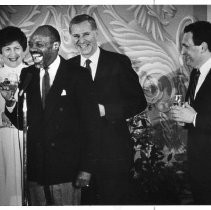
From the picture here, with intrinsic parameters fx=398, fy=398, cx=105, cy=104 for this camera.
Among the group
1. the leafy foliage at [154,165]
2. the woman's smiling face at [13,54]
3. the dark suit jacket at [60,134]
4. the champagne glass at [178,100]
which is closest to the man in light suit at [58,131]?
the dark suit jacket at [60,134]

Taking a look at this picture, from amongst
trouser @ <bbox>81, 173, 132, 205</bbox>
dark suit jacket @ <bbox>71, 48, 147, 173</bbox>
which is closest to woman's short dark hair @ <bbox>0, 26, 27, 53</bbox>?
dark suit jacket @ <bbox>71, 48, 147, 173</bbox>

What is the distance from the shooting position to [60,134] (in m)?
3.63

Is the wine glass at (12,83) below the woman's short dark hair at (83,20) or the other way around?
below

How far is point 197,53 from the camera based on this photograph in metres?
3.66

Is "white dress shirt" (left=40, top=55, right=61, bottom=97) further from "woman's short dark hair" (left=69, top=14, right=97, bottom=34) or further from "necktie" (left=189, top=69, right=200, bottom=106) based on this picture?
"necktie" (left=189, top=69, right=200, bottom=106)

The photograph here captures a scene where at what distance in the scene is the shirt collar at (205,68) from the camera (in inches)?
143

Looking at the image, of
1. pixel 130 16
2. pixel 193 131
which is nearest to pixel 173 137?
pixel 193 131

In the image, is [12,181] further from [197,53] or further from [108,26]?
[197,53]

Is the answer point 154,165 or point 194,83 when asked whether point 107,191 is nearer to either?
point 154,165

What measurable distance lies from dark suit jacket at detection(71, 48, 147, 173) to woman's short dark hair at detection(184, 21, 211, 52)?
2.10 feet

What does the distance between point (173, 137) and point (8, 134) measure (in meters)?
1.51

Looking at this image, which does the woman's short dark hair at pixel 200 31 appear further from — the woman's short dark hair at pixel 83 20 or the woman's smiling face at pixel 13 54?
the woman's smiling face at pixel 13 54

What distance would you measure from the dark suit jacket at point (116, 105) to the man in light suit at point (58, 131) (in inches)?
3.6

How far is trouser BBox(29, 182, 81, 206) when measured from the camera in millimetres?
3646
